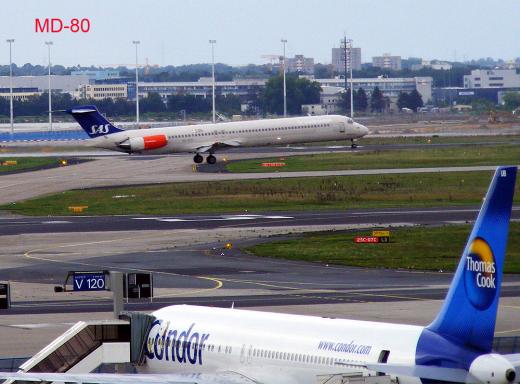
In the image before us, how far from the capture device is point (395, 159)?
462 ft

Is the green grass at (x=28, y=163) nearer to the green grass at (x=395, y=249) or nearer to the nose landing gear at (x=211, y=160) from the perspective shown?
the nose landing gear at (x=211, y=160)

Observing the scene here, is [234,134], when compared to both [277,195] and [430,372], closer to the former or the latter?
[277,195]

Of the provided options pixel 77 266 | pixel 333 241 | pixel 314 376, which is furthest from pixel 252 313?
pixel 333 241

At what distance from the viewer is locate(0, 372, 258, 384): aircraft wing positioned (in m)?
26.9

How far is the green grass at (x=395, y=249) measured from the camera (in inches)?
2564

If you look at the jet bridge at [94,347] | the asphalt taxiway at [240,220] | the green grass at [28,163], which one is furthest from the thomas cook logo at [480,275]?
the green grass at [28,163]

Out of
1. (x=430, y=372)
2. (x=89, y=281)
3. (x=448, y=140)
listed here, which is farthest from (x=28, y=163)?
(x=430, y=372)

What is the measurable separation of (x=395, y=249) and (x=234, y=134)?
7260 centimetres

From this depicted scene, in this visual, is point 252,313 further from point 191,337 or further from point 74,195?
point 74,195

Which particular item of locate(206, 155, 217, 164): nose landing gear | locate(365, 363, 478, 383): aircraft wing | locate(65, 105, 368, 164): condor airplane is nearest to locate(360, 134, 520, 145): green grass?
locate(65, 105, 368, 164): condor airplane

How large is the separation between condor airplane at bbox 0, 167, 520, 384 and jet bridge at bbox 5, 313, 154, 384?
36cm

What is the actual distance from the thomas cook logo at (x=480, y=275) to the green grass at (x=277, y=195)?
66.8 m

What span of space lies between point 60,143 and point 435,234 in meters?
114

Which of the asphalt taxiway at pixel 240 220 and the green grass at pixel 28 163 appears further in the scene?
the green grass at pixel 28 163
